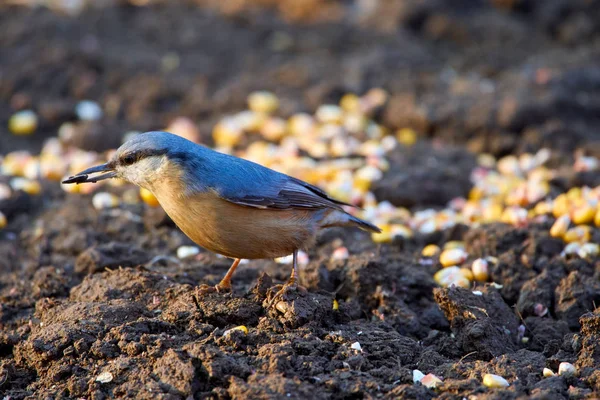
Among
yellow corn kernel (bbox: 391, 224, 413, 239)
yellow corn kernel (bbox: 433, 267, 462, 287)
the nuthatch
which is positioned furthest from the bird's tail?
yellow corn kernel (bbox: 391, 224, 413, 239)

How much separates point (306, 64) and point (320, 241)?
11.8 ft

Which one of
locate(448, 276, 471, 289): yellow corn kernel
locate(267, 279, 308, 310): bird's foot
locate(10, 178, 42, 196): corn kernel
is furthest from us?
locate(10, 178, 42, 196): corn kernel

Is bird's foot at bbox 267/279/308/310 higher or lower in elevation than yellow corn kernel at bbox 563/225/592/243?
lower

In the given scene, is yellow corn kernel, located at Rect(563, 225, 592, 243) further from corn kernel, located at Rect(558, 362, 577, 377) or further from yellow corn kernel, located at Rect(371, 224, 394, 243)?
corn kernel, located at Rect(558, 362, 577, 377)

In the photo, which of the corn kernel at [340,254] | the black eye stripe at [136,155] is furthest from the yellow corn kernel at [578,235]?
the black eye stripe at [136,155]

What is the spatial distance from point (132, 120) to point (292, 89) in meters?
1.68

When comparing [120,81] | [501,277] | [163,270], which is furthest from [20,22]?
[501,277]

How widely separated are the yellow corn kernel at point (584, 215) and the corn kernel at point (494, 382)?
2365 millimetres

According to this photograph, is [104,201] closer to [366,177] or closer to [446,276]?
[366,177]

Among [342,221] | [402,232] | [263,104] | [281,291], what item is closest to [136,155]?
[281,291]

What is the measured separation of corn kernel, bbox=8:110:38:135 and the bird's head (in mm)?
3505

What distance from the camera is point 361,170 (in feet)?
22.1

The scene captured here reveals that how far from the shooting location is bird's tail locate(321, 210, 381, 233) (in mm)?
4953

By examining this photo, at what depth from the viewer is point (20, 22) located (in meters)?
9.25
